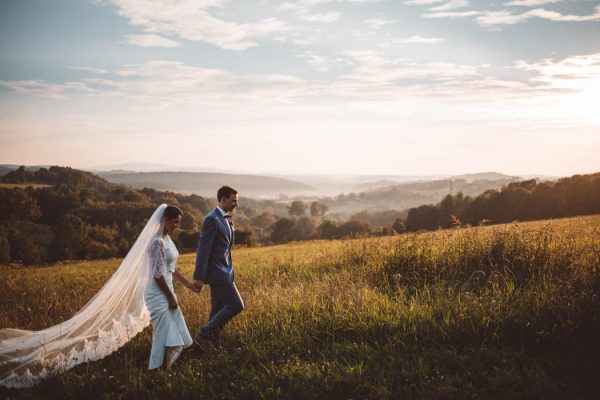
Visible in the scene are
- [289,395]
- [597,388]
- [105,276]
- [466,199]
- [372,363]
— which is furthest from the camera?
[466,199]

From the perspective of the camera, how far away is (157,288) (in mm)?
5926

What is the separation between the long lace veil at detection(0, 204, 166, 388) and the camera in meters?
6.02

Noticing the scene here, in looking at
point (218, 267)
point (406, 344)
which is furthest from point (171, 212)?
point (406, 344)

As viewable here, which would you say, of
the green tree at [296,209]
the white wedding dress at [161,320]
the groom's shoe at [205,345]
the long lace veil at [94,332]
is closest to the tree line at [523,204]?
the groom's shoe at [205,345]

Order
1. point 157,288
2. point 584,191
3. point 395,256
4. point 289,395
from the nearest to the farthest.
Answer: point 289,395
point 157,288
point 395,256
point 584,191

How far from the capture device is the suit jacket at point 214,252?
6.06 m

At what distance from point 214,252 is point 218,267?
0.26m

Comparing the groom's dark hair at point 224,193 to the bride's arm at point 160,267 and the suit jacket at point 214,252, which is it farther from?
the bride's arm at point 160,267

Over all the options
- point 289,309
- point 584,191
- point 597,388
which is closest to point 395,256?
point 289,309

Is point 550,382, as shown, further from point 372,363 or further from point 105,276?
point 105,276

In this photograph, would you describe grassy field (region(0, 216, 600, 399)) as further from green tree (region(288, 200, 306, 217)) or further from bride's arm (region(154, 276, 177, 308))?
green tree (region(288, 200, 306, 217))

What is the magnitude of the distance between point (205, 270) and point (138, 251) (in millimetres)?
1318

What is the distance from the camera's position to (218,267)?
614cm

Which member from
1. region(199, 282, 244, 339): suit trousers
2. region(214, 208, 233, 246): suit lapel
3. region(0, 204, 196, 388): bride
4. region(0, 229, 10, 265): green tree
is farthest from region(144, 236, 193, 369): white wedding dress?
region(0, 229, 10, 265): green tree
